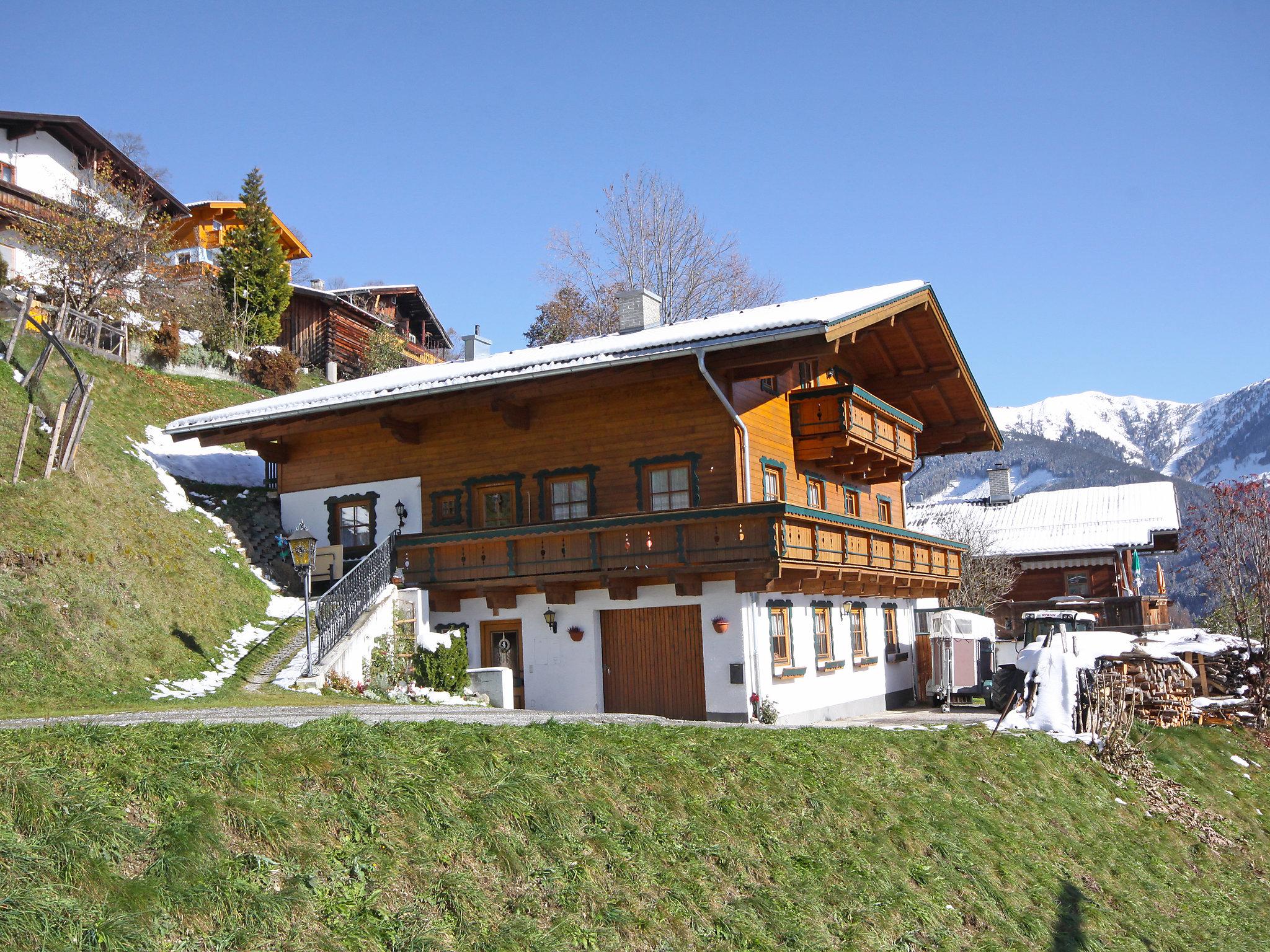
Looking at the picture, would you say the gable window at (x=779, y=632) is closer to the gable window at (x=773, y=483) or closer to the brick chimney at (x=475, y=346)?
the gable window at (x=773, y=483)

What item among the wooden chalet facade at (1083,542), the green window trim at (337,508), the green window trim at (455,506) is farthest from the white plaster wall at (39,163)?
the wooden chalet facade at (1083,542)

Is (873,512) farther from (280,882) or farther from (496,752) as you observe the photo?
(280,882)

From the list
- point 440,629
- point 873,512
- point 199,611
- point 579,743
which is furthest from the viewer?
point 873,512

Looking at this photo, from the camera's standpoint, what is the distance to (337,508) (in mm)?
25609

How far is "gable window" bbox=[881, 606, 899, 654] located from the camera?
2817 centimetres

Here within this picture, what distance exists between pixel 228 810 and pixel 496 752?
8.89 ft

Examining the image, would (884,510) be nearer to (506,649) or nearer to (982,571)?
(506,649)

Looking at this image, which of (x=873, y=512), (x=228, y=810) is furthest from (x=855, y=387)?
(x=228, y=810)

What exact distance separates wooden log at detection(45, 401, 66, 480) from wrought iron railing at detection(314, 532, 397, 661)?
550 centimetres

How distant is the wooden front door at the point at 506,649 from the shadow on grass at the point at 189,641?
5487 mm

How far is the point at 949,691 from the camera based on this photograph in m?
26.2

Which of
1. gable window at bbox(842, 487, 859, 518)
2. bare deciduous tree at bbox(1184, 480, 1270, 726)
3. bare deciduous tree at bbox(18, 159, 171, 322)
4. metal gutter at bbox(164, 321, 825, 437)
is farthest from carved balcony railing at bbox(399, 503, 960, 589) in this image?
bare deciduous tree at bbox(18, 159, 171, 322)

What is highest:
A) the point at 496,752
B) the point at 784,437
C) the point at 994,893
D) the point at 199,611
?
the point at 784,437

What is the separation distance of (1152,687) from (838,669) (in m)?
6.24
